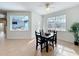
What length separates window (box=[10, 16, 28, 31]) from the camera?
8.61m

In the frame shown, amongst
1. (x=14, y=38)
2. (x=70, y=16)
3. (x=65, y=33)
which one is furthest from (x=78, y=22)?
(x=14, y=38)

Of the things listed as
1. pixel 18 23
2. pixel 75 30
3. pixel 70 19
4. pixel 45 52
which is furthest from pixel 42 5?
pixel 18 23

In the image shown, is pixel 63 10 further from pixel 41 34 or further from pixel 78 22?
pixel 41 34

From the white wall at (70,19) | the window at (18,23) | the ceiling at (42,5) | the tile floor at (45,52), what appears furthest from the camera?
the window at (18,23)

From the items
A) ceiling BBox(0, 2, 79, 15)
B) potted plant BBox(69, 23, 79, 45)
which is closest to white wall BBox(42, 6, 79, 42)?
potted plant BBox(69, 23, 79, 45)

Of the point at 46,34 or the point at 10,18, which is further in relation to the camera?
the point at 10,18

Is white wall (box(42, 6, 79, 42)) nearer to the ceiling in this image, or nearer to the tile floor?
the tile floor

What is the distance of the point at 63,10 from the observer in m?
5.58

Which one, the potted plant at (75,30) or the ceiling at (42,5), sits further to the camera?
the potted plant at (75,30)

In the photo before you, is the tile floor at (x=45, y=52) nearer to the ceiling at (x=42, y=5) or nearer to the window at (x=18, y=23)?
the ceiling at (x=42, y=5)

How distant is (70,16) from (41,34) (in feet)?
6.41

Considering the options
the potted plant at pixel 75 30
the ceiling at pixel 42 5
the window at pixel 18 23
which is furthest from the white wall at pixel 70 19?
the window at pixel 18 23

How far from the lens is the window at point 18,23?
861 centimetres

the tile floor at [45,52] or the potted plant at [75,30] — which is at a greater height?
the potted plant at [75,30]
